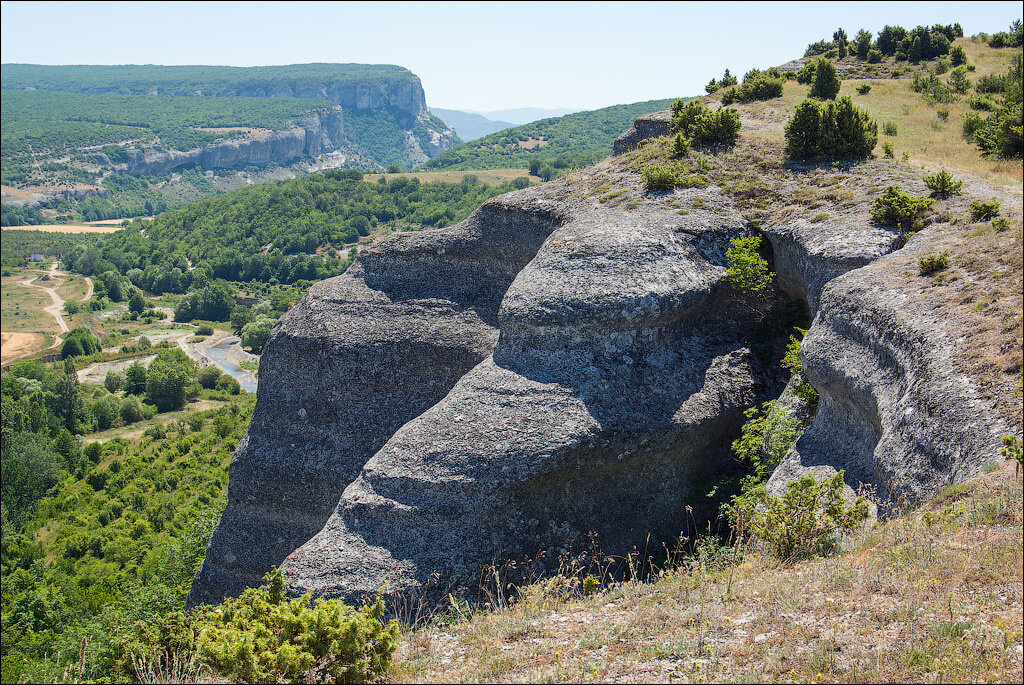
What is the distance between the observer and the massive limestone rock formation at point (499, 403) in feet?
57.3

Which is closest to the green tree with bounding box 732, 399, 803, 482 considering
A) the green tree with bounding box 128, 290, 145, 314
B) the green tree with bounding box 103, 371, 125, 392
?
the green tree with bounding box 103, 371, 125, 392

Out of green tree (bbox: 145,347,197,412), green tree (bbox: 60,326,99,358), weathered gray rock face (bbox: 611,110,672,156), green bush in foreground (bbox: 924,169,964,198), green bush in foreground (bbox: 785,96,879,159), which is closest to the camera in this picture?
green bush in foreground (bbox: 924,169,964,198)

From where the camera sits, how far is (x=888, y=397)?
1430cm

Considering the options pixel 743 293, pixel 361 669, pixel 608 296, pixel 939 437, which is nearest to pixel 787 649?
pixel 361 669

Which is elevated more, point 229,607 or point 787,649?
point 787,649

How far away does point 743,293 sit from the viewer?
21828 millimetres

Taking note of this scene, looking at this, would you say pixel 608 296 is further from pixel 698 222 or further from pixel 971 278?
pixel 971 278

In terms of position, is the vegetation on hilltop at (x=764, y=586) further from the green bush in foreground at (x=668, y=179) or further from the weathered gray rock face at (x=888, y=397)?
the weathered gray rock face at (x=888, y=397)

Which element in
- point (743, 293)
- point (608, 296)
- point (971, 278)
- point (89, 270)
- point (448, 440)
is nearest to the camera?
point (971, 278)

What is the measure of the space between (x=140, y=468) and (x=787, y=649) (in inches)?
3201

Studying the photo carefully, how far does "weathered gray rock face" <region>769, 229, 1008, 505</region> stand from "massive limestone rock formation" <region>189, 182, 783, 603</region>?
11.6ft

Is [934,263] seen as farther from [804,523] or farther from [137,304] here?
[137,304]

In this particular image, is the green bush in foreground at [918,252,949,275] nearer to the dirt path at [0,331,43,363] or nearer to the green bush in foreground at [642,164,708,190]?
the green bush in foreground at [642,164,708,190]

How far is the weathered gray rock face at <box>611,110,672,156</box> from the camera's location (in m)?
33.0
